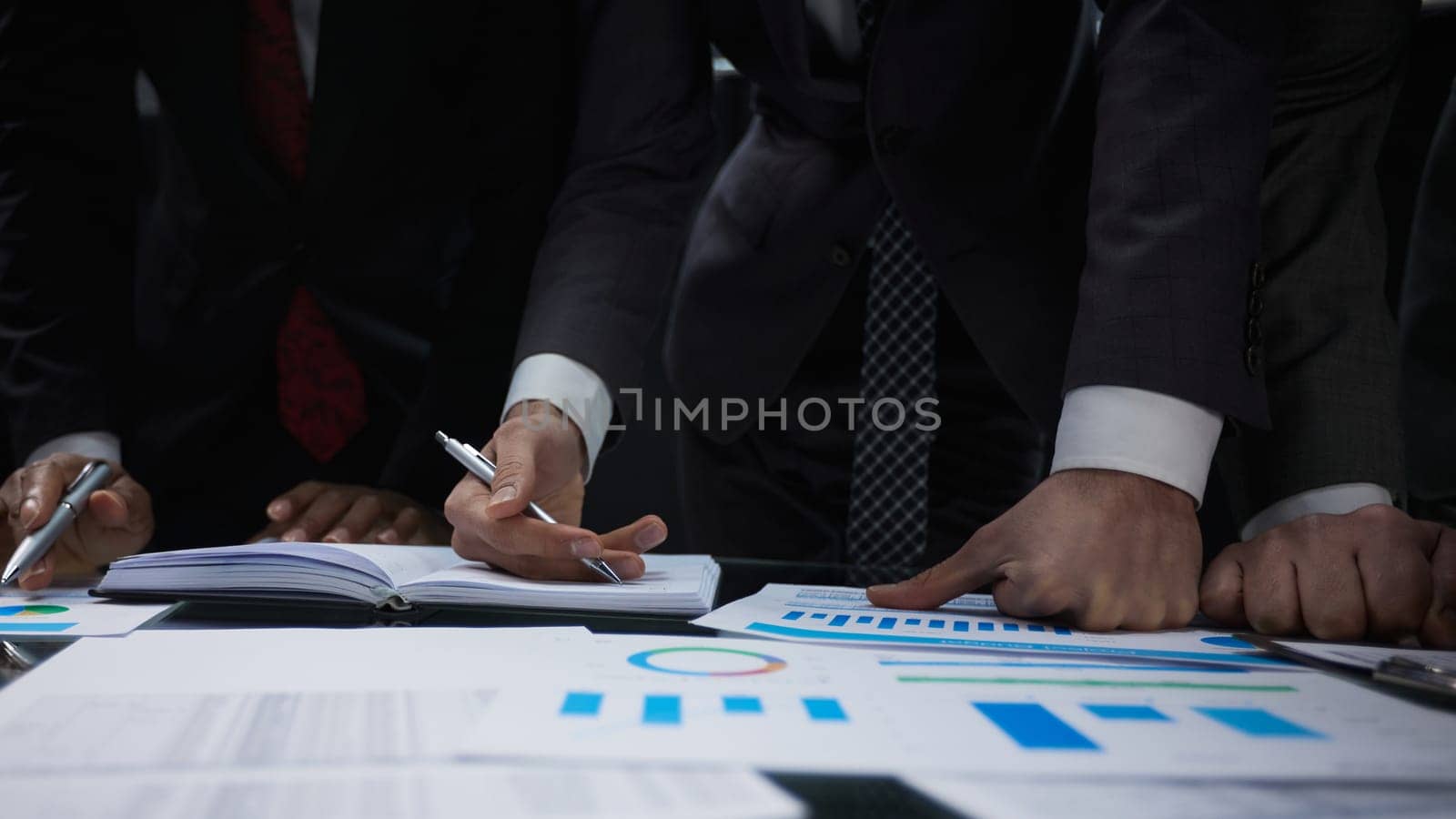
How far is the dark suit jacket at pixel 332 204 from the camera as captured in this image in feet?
4.10

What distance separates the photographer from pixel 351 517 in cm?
117

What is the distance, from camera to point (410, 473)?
4.34ft

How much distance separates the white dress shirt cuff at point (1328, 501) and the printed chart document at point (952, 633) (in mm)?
210

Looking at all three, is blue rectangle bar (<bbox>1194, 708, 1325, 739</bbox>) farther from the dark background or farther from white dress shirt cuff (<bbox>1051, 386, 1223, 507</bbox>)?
the dark background

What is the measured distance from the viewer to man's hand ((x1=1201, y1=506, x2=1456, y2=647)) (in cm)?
68

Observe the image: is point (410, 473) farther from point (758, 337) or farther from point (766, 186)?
point (766, 186)

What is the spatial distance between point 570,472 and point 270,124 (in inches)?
25.9

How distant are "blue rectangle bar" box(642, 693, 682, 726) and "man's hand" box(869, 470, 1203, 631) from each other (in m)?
0.34

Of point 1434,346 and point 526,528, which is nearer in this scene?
point 526,528

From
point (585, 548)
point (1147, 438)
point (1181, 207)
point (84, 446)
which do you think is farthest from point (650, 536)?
point (84, 446)

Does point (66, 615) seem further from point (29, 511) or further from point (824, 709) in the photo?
point (824, 709)

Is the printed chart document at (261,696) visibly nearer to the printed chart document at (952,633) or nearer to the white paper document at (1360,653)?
the printed chart document at (952,633)

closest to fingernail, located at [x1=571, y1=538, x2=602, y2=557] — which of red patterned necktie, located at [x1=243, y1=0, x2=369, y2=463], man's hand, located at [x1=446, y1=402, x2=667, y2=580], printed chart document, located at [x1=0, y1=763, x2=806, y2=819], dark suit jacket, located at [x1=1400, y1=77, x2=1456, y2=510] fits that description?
man's hand, located at [x1=446, y1=402, x2=667, y2=580]

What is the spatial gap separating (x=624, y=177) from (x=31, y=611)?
838 millimetres
